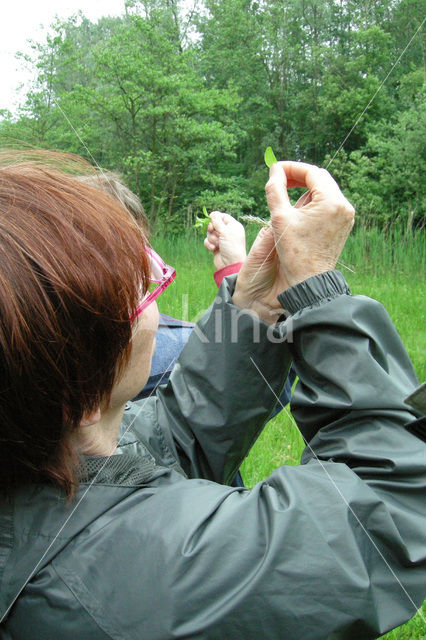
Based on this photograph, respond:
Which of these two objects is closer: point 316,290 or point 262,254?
point 316,290

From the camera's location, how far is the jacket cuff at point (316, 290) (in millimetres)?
1015

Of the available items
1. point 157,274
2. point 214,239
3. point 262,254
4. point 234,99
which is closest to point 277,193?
point 262,254

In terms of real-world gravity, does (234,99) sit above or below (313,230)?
above

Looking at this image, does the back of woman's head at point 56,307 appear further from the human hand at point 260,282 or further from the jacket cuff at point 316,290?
the human hand at point 260,282

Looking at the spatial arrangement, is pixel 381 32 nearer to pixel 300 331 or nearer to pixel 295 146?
pixel 295 146

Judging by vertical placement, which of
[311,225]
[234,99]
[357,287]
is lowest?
[357,287]

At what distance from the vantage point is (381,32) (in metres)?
13.9

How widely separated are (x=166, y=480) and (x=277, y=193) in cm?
60

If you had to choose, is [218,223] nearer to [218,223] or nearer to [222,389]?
[218,223]

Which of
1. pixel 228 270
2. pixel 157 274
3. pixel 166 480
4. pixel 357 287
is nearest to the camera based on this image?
pixel 166 480

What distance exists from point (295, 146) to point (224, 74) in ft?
10.6

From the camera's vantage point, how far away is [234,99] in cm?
1477

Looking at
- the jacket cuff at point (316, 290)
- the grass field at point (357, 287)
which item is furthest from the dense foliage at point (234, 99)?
the jacket cuff at point (316, 290)

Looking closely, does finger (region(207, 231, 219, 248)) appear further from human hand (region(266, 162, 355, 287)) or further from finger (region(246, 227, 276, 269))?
human hand (region(266, 162, 355, 287))
